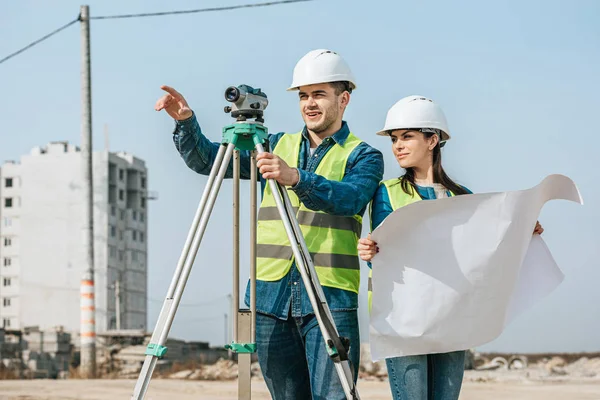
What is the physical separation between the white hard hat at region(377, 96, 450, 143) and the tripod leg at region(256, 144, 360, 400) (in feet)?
2.02

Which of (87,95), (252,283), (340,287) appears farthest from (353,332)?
(87,95)

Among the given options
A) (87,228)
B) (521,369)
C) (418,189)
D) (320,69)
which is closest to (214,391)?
(87,228)

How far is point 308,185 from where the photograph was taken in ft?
10.9

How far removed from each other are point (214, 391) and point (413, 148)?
25.1 feet

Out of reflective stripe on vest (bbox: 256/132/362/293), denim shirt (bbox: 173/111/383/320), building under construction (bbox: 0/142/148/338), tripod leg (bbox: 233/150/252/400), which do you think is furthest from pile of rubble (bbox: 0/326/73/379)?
building under construction (bbox: 0/142/148/338)

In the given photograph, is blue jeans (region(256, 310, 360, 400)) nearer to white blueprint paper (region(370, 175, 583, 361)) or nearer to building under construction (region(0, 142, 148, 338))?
white blueprint paper (region(370, 175, 583, 361))

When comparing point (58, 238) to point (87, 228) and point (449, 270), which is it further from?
point (449, 270)

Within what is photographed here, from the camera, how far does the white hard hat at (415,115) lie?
3725 millimetres

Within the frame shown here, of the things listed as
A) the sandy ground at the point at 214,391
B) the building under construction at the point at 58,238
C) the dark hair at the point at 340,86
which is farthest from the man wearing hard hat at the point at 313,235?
the building under construction at the point at 58,238

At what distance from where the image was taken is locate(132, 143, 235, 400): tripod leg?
325cm

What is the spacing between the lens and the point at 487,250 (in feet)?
11.8

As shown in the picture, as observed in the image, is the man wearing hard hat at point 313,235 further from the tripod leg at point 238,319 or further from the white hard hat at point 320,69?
the tripod leg at point 238,319

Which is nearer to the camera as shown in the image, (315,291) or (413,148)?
(315,291)

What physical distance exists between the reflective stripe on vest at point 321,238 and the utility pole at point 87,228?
38.8 ft
